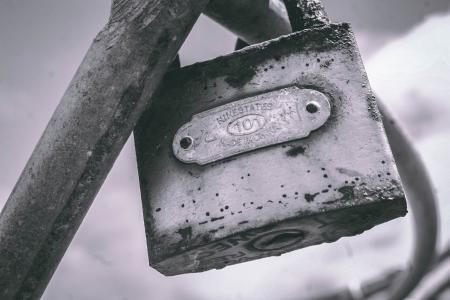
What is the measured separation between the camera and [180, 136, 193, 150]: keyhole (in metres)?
1.15

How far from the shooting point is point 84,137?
969 millimetres

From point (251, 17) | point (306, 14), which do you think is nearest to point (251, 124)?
point (306, 14)

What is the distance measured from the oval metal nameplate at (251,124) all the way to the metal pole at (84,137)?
16 cm

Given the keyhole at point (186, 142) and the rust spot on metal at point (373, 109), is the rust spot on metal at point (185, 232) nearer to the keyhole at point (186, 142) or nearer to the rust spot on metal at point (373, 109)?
the keyhole at point (186, 142)

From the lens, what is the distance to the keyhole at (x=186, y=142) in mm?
1154

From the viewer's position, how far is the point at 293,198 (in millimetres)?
1023

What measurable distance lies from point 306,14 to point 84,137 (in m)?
0.72

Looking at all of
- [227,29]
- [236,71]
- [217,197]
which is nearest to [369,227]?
[217,197]

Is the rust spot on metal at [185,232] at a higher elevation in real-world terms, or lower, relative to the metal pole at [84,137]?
lower

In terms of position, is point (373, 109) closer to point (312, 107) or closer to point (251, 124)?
point (312, 107)

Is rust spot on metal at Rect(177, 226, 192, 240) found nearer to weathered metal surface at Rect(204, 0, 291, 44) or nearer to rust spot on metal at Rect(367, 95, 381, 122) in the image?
rust spot on metal at Rect(367, 95, 381, 122)

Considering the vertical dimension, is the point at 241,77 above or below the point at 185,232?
above

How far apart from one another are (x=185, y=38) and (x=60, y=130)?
329 millimetres

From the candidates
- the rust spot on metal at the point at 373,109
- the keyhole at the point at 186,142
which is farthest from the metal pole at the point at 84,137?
the rust spot on metal at the point at 373,109
